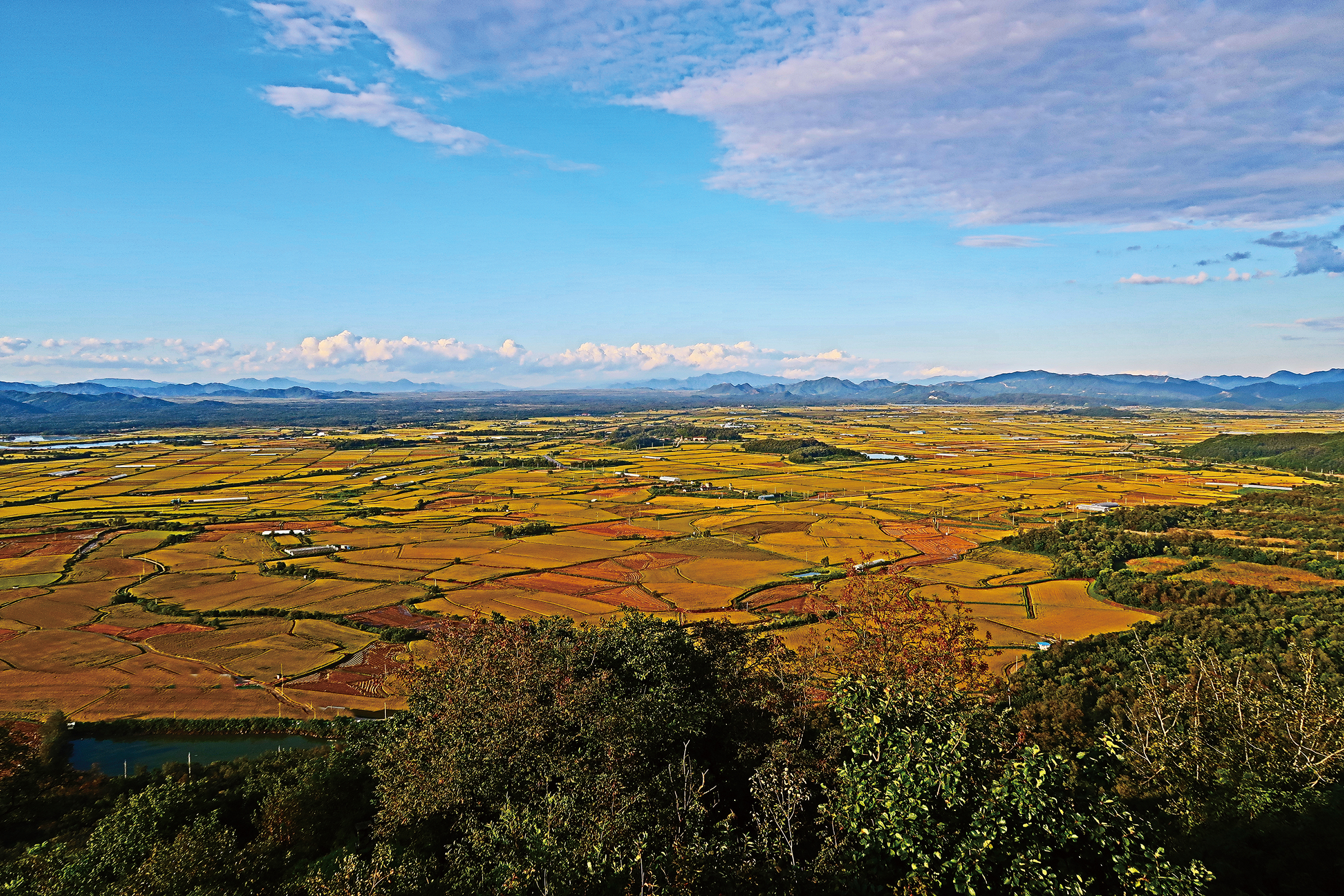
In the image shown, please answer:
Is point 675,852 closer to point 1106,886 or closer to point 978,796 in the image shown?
point 978,796

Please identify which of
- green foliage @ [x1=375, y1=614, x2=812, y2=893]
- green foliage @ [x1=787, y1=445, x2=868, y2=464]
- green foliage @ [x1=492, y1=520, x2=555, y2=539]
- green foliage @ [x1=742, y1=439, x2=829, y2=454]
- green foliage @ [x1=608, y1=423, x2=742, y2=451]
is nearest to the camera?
green foliage @ [x1=375, y1=614, x2=812, y2=893]

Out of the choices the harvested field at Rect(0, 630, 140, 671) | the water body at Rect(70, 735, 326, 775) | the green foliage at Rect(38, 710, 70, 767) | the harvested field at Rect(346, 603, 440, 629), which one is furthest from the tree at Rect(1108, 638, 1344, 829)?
the harvested field at Rect(0, 630, 140, 671)

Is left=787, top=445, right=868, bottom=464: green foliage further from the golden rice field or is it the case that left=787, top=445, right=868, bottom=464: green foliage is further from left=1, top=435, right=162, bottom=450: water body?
left=1, top=435, right=162, bottom=450: water body

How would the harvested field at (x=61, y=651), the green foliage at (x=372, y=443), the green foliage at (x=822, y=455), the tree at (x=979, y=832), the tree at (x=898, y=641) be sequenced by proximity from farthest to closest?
the green foliage at (x=372, y=443), the green foliage at (x=822, y=455), the harvested field at (x=61, y=651), the tree at (x=898, y=641), the tree at (x=979, y=832)

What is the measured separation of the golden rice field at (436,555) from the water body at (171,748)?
65.4 inches

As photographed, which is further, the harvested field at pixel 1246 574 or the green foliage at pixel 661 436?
the green foliage at pixel 661 436

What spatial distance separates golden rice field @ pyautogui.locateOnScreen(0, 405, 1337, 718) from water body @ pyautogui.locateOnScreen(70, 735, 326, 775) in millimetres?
1660

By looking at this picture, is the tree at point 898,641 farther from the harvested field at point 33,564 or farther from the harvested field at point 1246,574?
the harvested field at point 33,564

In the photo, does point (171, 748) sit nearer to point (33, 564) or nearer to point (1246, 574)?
point (33, 564)

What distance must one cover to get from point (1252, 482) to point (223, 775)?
4173 inches

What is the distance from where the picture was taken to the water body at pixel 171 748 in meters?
26.7

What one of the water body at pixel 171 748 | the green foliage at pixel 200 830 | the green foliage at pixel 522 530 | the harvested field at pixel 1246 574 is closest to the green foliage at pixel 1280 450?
the harvested field at pixel 1246 574

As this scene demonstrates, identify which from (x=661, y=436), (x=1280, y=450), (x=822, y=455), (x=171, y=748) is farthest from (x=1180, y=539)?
(x=661, y=436)

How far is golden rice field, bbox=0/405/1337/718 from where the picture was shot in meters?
34.8
